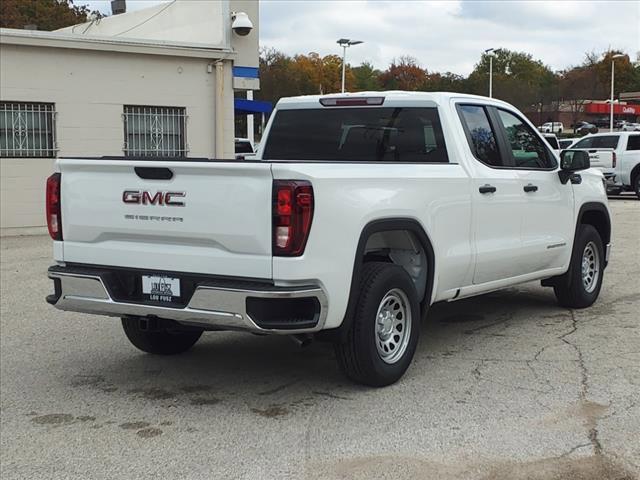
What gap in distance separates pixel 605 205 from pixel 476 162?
2503 millimetres

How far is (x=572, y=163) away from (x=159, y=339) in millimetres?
3988

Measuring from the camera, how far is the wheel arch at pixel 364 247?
4.86 m

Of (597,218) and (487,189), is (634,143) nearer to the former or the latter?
(597,218)

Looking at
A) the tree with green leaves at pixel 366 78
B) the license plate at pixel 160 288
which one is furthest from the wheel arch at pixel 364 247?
the tree with green leaves at pixel 366 78

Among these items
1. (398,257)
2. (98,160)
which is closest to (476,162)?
(398,257)

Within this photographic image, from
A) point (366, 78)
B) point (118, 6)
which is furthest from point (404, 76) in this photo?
point (118, 6)

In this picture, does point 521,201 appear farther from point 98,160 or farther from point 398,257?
point 98,160

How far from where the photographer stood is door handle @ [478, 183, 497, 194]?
609 cm

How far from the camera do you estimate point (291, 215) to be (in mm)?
4469

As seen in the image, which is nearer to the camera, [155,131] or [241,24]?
[155,131]

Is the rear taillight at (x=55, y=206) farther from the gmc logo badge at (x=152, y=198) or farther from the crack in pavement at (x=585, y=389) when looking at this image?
the crack in pavement at (x=585, y=389)

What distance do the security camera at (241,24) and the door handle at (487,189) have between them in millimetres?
13067

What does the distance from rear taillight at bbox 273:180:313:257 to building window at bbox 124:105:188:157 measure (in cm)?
1258

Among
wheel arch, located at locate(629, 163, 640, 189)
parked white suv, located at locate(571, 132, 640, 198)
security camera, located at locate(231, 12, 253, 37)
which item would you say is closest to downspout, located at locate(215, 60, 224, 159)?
security camera, located at locate(231, 12, 253, 37)
